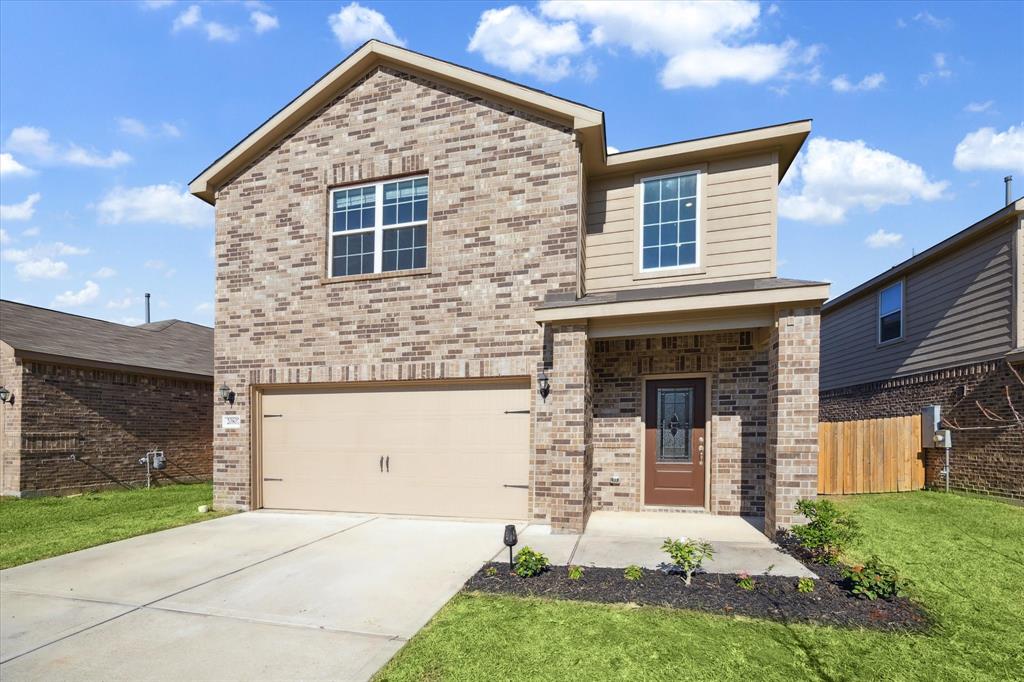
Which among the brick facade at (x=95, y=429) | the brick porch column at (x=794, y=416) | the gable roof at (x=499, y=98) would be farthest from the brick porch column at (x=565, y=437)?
the brick facade at (x=95, y=429)

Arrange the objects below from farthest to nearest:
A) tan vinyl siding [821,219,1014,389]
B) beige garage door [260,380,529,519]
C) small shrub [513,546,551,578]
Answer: tan vinyl siding [821,219,1014,389], beige garage door [260,380,529,519], small shrub [513,546,551,578]

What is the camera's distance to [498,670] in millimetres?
3799

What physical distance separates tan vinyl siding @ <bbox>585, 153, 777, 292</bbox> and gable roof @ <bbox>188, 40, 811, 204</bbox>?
0.35 meters

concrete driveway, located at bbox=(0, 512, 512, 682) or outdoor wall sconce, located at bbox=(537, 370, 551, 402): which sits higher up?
outdoor wall sconce, located at bbox=(537, 370, 551, 402)

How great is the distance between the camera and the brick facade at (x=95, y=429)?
469 inches

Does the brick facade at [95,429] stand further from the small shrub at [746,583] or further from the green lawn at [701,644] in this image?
the small shrub at [746,583]

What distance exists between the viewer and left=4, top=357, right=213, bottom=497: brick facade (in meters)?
11.9

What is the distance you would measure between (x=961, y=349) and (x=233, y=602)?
1366 centimetres

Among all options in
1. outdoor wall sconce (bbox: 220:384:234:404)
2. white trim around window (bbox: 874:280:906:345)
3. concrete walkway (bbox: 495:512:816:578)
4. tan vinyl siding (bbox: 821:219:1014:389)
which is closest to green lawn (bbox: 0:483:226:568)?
outdoor wall sconce (bbox: 220:384:234:404)

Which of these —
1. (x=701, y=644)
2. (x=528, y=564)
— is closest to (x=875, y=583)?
(x=701, y=644)

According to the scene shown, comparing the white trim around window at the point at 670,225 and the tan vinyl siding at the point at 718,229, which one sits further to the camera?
→ the white trim around window at the point at 670,225

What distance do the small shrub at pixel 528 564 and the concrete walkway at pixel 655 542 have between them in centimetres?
53

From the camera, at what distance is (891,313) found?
14.1m

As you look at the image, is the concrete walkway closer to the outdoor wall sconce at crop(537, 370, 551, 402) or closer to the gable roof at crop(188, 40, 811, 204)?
the outdoor wall sconce at crop(537, 370, 551, 402)
